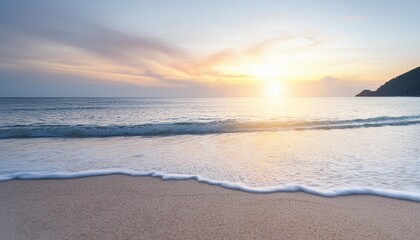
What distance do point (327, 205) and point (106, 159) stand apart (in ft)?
18.5

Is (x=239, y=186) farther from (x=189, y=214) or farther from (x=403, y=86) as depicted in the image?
(x=403, y=86)

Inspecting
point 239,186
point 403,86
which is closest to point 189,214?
point 239,186

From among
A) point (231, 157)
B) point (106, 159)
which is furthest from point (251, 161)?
point (106, 159)

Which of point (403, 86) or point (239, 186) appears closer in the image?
point (239, 186)

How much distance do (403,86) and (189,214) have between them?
585 ft

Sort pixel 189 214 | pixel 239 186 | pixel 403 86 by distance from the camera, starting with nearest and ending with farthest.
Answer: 1. pixel 189 214
2. pixel 239 186
3. pixel 403 86

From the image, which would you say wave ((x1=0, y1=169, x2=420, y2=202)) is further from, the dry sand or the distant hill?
the distant hill

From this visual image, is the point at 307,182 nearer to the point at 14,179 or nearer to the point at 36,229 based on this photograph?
the point at 36,229

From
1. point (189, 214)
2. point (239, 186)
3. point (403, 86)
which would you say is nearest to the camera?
point (189, 214)

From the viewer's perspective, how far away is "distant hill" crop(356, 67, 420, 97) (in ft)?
442

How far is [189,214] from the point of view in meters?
3.57

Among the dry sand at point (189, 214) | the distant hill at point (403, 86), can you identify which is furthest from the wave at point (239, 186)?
the distant hill at point (403, 86)

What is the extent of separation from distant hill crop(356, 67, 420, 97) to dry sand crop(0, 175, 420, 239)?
161 meters

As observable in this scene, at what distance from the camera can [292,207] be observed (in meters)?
3.84
